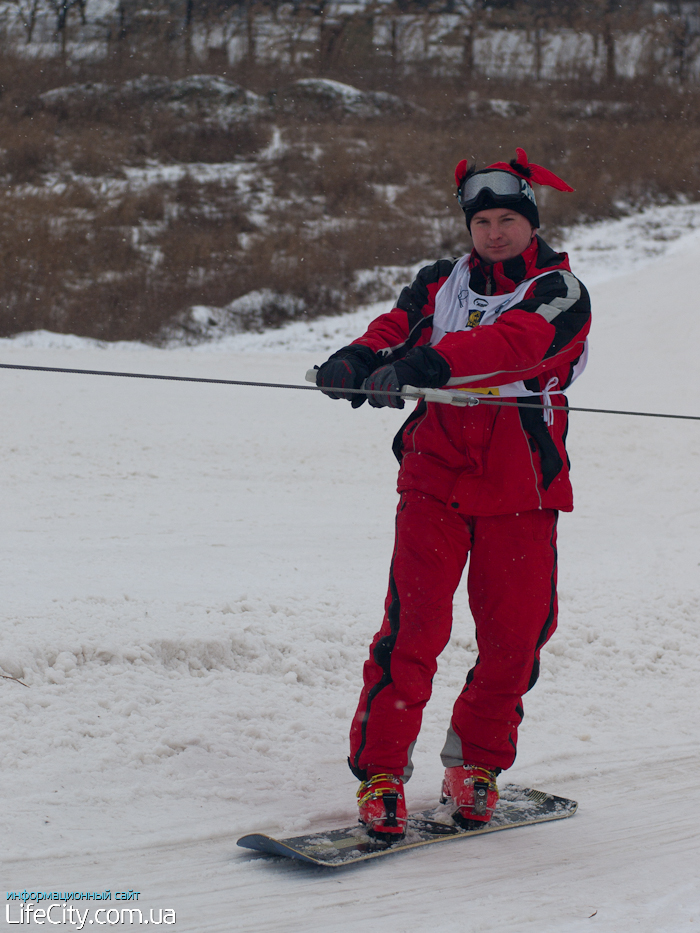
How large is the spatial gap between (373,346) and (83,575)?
6.91 feet

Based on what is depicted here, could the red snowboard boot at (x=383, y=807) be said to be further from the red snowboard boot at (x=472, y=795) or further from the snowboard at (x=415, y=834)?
the red snowboard boot at (x=472, y=795)

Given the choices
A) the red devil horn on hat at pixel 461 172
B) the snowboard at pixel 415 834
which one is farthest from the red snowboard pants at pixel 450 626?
the red devil horn on hat at pixel 461 172

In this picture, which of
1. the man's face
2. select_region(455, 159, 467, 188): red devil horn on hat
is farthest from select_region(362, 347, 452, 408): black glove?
select_region(455, 159, 467, 188): red devil horn on hat

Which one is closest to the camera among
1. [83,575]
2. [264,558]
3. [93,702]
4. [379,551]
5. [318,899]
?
[318,899]

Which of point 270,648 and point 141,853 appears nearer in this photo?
point 141,853

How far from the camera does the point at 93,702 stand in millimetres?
2840

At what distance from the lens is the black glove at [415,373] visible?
2221mm

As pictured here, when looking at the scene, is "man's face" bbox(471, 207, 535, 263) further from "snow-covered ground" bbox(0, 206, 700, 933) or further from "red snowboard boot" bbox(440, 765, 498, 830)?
"snow-covered ground" bbox(0, 206, 700, 933)

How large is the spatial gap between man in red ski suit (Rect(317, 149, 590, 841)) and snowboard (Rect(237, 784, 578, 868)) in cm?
4

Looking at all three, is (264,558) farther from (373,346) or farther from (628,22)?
(628,22)

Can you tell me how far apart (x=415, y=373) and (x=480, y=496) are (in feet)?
1.28

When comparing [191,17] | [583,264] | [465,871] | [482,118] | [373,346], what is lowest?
[465,871]

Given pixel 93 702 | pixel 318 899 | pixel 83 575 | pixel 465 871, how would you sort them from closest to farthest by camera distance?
pixel 318 899
pixel 465 871
pixel 93 702
pixel 83 575

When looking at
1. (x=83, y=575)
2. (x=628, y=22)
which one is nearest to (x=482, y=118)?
(x=628, y=22)
